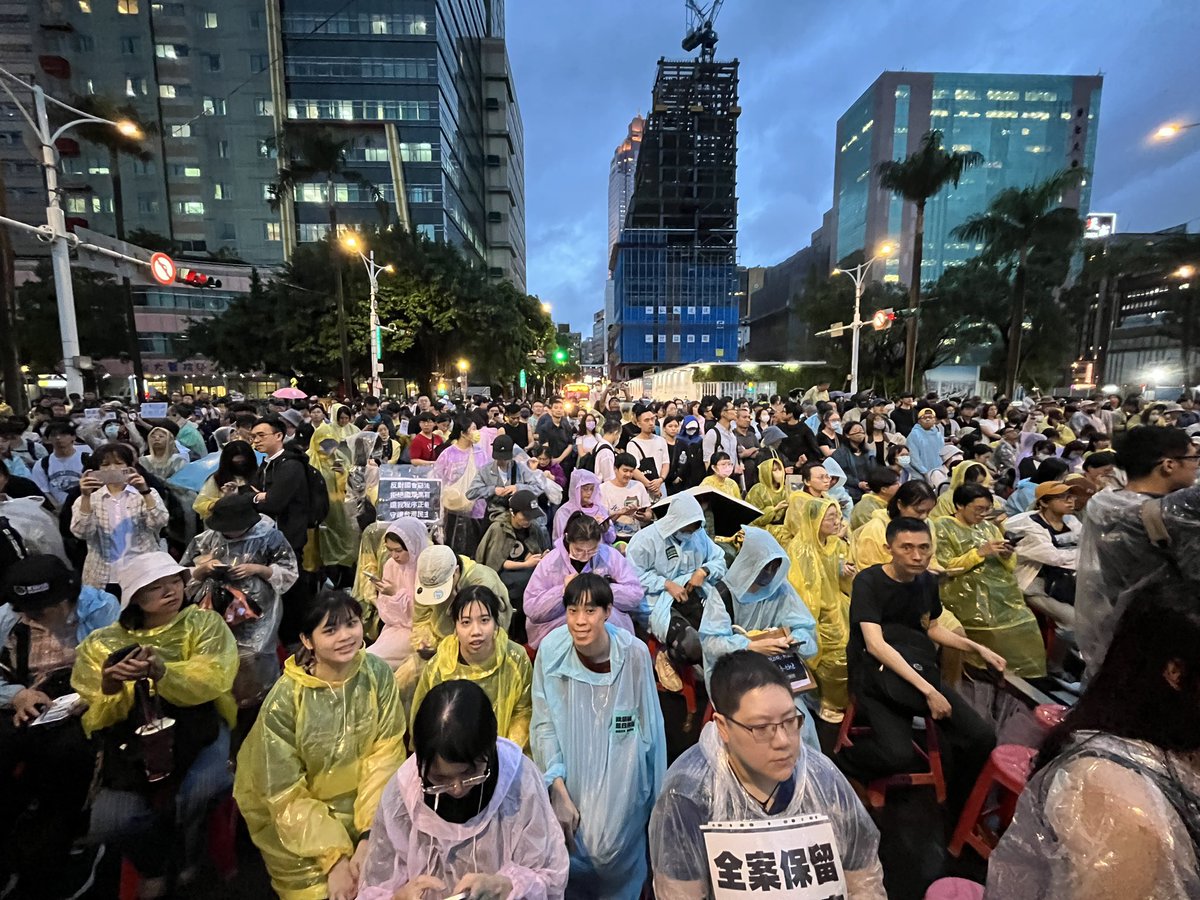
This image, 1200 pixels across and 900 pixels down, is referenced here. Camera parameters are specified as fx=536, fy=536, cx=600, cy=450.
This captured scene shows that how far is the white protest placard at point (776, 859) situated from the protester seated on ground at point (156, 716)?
2.36 meters

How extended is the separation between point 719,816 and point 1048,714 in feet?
6.43

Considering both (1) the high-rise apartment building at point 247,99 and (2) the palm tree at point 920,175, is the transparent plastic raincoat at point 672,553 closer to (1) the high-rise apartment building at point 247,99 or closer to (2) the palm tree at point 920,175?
(2) the palm tree at point 920,175

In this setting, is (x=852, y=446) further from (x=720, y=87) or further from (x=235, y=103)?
(x=720, y=87)

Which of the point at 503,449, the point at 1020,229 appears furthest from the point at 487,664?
the point at 1020,229

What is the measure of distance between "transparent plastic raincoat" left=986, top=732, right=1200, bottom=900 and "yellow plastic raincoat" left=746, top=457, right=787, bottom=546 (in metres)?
4.36

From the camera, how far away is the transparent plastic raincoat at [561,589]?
12.1 feet

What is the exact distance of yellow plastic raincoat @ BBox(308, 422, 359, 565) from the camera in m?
5.69

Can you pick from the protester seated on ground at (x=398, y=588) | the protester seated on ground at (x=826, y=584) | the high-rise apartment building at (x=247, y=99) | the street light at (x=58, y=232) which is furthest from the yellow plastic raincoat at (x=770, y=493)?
the high-rise apartment building at (x=247, y=99)

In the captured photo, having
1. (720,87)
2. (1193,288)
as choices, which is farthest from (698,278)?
(1193,288)

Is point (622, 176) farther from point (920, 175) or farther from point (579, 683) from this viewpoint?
point (579, 683)

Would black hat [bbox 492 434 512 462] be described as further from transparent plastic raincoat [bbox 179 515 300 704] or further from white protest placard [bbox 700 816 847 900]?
white protest placard [bbox 700 816 847 900]

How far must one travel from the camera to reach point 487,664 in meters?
2.65

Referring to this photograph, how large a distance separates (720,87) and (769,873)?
11401cm

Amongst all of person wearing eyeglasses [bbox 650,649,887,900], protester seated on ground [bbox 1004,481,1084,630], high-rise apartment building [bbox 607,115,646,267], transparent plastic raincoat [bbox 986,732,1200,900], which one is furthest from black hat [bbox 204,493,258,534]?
high-rise apartment building [bbox 607,115,646,267]
